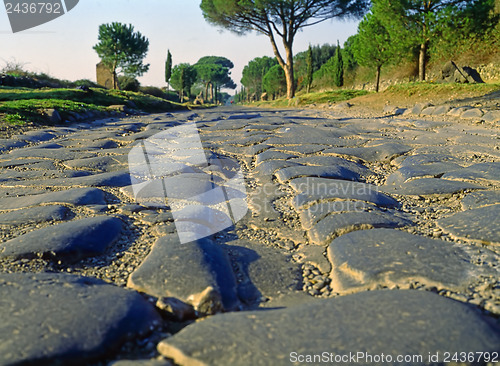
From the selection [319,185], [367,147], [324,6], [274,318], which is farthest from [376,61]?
[274,318]

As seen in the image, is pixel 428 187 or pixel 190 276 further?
pixel 428 187

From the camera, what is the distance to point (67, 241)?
1.44 m

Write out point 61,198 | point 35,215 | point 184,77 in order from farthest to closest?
point 184,77, point 61,198, point 35,215

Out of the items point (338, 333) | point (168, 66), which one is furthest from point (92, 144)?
point (168, 66)

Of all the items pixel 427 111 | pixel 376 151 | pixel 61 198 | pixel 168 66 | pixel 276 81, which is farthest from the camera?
pixel 276 81

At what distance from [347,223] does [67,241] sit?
1.15 meters

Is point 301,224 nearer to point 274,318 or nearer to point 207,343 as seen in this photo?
point 274,318

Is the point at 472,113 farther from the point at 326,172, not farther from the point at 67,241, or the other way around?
the point at 67,241

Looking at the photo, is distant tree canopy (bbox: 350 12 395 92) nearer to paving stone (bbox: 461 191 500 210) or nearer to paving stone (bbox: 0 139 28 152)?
paving stone (bbox: 0 139 28 152)

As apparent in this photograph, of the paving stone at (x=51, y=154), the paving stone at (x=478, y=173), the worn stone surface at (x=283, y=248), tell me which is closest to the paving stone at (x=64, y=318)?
the worn stone surface at (x=283, y=248)

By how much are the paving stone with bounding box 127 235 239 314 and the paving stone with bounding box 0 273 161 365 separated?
0.34 ft

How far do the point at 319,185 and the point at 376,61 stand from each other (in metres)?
18.9

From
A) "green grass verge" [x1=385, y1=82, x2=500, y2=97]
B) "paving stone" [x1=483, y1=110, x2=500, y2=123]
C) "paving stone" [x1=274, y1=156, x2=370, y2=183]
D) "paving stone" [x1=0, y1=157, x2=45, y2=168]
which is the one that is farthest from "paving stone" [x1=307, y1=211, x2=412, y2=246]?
"green grass verge" [x1=385, y1=82, x2=500, y2=97]

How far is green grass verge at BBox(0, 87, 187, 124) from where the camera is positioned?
6235 millimetres
